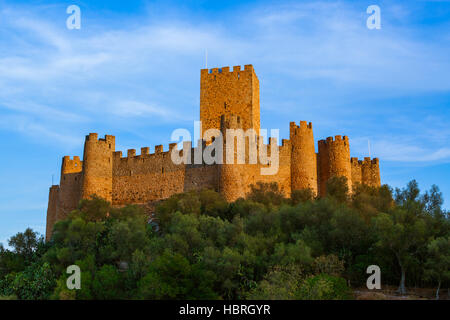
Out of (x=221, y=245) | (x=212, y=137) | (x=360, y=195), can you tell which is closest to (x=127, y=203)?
(x=212, y=137)

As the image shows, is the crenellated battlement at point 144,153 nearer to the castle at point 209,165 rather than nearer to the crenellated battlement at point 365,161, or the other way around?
the castle at point 209,165

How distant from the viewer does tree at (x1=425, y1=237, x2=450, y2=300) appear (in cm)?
2634

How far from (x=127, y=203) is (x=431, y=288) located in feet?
Result: 69.4

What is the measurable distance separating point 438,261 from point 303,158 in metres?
13.9

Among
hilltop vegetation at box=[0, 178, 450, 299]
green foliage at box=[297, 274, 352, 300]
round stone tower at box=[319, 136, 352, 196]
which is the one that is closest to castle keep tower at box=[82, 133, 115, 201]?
hilltop vegetation at box=[0, 178, 450, 299]

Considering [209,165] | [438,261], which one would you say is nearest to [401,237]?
[438,261]

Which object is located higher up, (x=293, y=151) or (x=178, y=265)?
(x=293, y=151)

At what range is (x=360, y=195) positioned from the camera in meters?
35.0

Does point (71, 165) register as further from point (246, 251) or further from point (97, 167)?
point (246, 251)

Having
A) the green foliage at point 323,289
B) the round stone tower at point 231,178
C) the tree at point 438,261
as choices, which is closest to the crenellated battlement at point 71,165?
the round stone tower at point 231,178

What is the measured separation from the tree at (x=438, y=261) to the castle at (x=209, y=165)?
39.8 ft
